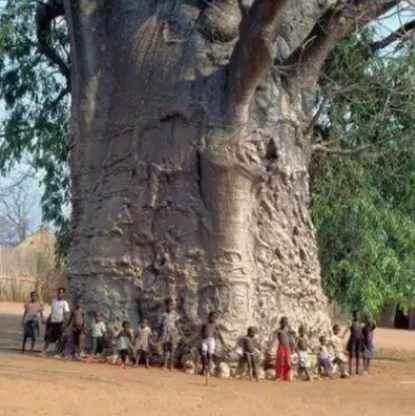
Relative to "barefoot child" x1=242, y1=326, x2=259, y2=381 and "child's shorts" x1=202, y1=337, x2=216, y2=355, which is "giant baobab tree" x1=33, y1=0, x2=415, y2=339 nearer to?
"barefoot child" x1=242, y1=326, x2=259, y2=381

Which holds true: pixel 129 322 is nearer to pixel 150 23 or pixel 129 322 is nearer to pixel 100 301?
pixel 100 301

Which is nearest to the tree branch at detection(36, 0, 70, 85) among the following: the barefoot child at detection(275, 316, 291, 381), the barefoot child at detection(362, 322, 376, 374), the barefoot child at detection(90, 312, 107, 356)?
the barefoot child at detection(90, 312, 107, 356)

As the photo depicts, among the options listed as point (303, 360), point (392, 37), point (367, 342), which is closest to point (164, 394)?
point (303, 360)

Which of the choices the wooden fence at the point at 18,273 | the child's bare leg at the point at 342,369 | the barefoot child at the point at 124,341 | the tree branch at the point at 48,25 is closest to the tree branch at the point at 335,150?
the child's bare leg at the point at 342,369

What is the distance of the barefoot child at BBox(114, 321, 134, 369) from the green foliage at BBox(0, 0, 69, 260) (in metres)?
5.07

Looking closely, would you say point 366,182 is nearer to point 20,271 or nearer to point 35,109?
point 35,109

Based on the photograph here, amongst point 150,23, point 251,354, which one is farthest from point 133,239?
point 150,23

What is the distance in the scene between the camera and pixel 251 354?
38.5ft

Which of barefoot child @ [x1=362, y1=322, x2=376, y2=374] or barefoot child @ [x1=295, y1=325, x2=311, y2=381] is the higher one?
barefoot child @ [x1=362, y1=322, x2=376, y2=374]

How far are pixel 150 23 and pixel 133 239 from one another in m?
2.93

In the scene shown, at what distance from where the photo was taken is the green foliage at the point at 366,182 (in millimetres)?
14688

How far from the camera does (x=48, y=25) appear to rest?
15516mm

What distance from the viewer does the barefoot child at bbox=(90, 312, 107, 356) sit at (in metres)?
12.2

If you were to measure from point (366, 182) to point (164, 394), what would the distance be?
6.99m
